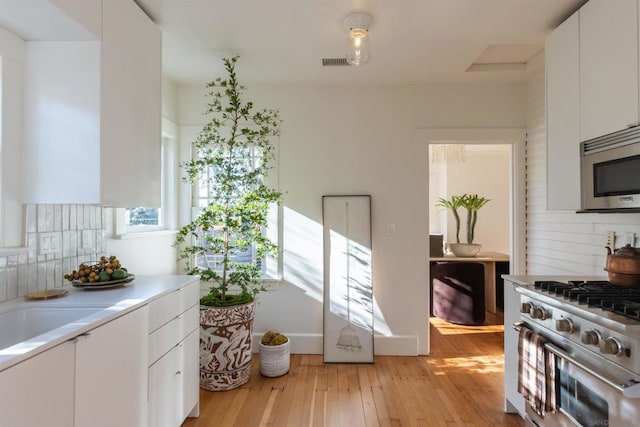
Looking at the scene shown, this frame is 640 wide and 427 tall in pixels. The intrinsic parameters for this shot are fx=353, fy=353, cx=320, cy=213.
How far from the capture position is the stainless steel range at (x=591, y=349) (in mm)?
1265

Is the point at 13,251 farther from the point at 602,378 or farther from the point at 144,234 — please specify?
the point at 602,378

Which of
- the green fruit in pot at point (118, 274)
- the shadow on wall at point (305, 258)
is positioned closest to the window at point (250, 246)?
the shadow on wall at point (305, 258)

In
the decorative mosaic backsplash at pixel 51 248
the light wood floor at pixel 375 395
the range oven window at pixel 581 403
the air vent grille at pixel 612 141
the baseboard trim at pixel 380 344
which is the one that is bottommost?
the light wood floor at pixel 375 395

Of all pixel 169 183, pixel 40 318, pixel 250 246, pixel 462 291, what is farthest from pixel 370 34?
pixel 462 291

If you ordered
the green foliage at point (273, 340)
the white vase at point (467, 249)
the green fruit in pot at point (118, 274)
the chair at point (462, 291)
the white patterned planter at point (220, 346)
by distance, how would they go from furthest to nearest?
the white vase at point (467, 249), the chair at point (462, 291), the green foliage at point (273, 340), the white patterned planter at point (220, 346), the green fruit in pot at point (118, 274)

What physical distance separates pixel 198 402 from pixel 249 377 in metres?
0.58

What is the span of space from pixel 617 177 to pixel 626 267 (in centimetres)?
44

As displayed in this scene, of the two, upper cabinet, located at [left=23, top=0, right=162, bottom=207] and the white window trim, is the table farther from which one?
upper cabinet, located at [left=23, top=0, right=162, bottom=207]

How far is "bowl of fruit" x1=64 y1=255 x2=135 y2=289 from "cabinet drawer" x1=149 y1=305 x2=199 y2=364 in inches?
14.0

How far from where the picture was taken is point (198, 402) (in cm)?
231

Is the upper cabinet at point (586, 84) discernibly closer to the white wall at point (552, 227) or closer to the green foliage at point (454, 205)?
the white wall at point (552, 227)

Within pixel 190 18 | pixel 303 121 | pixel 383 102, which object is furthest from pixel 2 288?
pixel 383 102

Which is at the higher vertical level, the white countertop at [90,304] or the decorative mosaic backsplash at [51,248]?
the decorative mosaic backsplash at [51,248]

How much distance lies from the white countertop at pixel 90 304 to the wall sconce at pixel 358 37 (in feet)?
5.77
